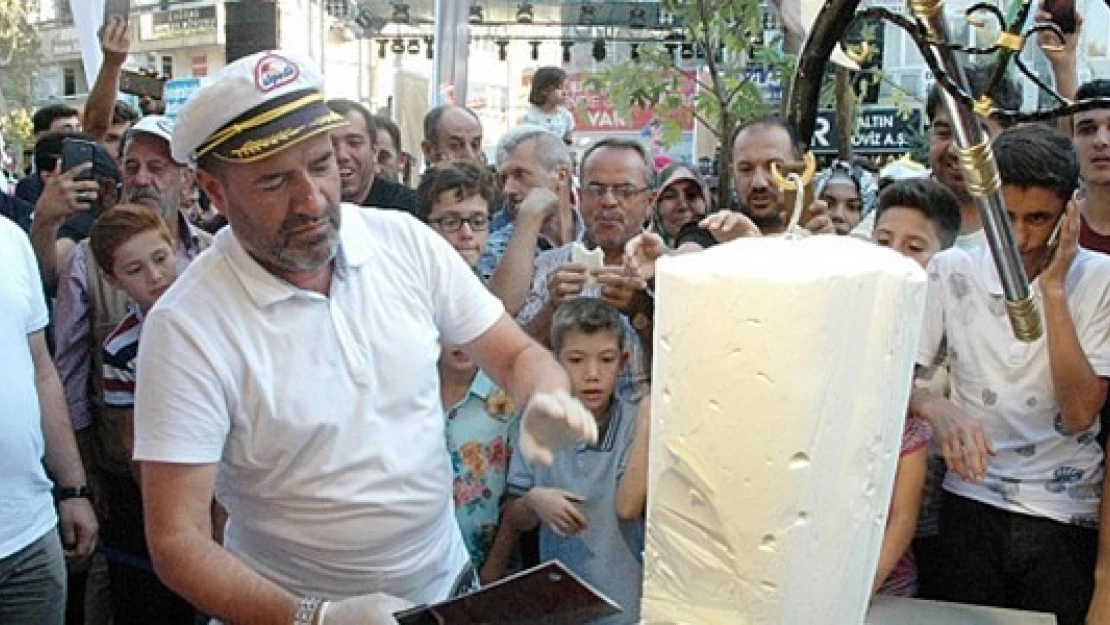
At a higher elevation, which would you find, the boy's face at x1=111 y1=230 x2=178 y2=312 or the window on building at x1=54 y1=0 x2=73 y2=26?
the window on building at x1=54 y1=0 x2=73 y2=26

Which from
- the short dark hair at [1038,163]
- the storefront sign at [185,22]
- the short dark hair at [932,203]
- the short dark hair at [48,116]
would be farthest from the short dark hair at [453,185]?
the storefront sign at [185,22]

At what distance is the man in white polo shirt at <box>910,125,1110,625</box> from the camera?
96.8 inches

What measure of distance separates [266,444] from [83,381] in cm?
188

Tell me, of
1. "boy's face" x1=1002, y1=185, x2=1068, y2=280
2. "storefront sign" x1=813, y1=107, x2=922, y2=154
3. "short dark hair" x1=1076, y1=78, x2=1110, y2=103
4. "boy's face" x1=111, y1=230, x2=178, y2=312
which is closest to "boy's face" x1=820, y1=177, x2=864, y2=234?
"short dark hair" x1=1076, y1=78, x2=1110, y2=103

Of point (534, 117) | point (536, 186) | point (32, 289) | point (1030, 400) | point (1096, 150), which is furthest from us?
point (534, 117)

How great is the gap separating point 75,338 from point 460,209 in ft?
4.24

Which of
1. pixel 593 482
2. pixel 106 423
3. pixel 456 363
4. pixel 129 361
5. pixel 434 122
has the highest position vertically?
pixel 434 122

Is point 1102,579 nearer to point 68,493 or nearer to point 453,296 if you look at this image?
point 453,296

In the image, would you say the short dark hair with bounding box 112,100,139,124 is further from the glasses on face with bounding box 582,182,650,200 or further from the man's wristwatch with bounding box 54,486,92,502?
the glasses on face with bounding box 582,182,650,200

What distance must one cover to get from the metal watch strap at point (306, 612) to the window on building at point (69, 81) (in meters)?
29.1

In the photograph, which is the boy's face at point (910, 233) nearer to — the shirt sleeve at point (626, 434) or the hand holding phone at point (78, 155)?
the shirt sleeve at point (626, 434)

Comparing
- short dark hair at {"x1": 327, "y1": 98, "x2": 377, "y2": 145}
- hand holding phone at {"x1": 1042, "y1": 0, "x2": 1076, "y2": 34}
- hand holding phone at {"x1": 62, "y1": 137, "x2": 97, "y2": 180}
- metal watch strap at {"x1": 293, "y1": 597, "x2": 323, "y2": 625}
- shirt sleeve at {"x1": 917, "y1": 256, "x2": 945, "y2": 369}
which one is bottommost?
metal watch strap at {"x1": 293, "y1": 597, "x2": 323, "y2": 625}

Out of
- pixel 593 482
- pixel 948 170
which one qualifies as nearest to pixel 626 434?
pixel 593 482

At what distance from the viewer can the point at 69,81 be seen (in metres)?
29.3
